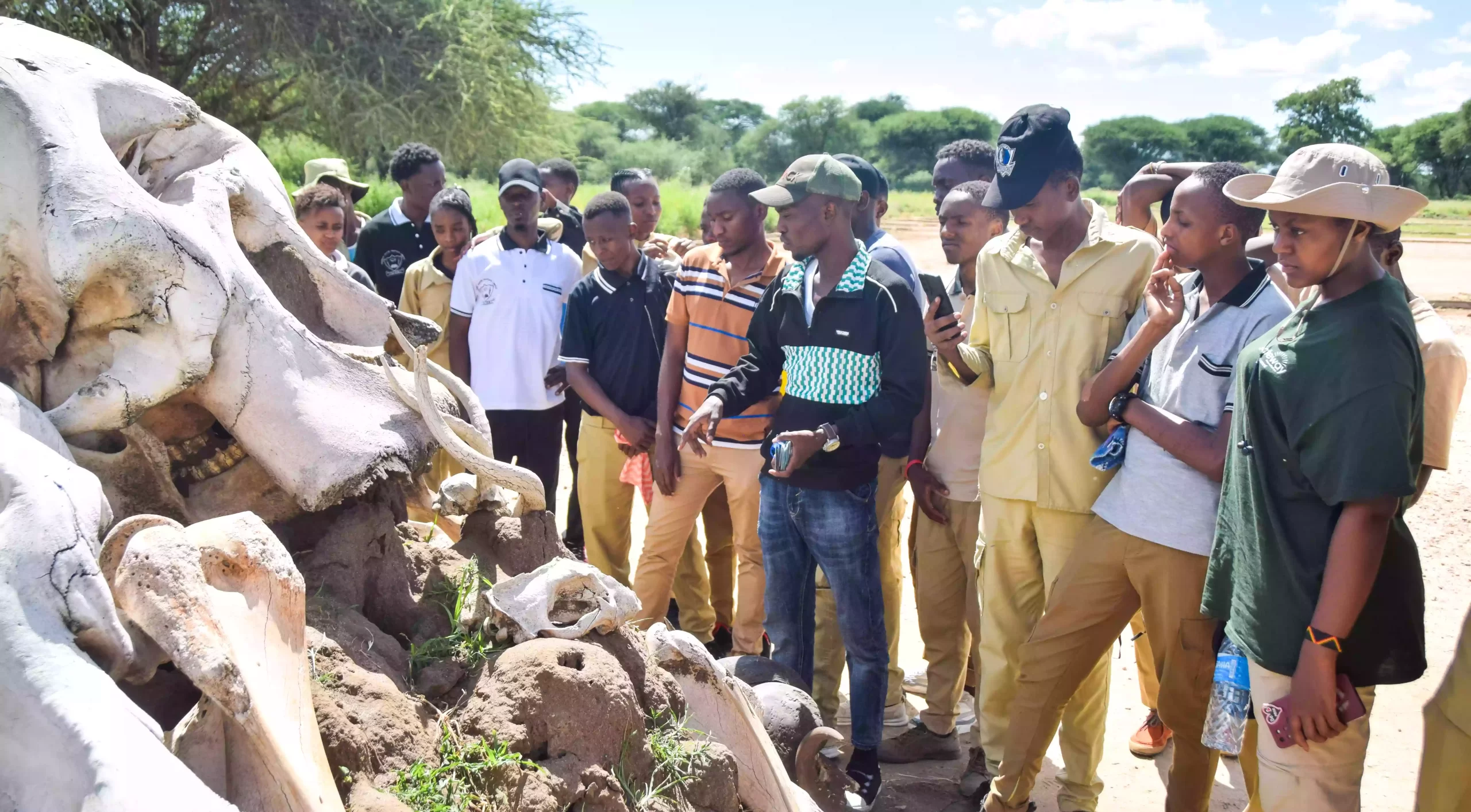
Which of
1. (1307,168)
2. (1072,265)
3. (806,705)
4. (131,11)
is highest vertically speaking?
(131,11)

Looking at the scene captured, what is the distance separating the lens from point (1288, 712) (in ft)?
8.93

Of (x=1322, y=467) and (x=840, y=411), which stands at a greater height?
(x=1322, y=467)

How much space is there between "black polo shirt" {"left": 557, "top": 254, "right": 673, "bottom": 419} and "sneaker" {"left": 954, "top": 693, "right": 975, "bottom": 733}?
185 cm

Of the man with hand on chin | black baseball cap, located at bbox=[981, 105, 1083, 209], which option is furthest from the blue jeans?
black baseball cap, located at bbox=[981, 105, 1083, 209]

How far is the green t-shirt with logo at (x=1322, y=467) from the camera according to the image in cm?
251

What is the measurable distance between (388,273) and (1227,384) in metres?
4.69

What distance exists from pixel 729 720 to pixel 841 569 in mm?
1065

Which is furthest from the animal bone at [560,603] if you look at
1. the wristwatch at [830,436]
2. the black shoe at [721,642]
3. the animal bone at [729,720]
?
the black shoe at [721,642]

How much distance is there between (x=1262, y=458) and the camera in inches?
109

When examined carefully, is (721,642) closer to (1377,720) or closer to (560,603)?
(560,603)

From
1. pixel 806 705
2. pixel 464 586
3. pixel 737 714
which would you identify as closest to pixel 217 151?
pixel 464 586

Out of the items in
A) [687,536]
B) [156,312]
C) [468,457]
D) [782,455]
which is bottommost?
[687,536]

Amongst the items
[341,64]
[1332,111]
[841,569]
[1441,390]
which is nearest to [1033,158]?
[1441,390]

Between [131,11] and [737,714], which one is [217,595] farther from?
[131,11]
